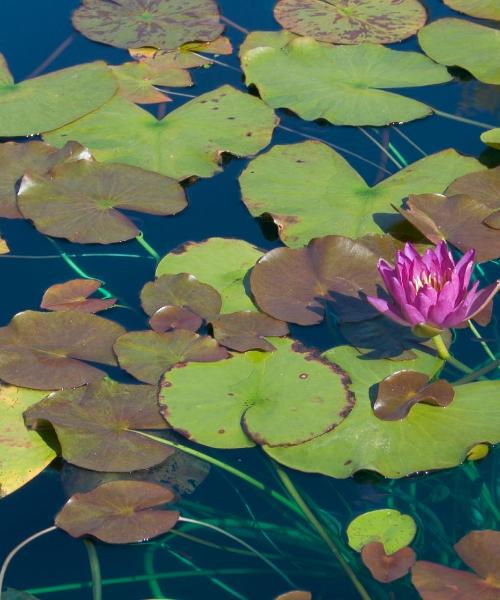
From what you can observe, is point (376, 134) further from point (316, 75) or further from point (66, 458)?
point (66, 458)

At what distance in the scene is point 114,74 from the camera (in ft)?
11.3

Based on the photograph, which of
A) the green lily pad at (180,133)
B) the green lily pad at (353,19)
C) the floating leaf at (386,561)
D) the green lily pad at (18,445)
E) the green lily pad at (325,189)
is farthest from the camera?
the green lily pad at (353,19)

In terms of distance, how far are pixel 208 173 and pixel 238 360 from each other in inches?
33.8

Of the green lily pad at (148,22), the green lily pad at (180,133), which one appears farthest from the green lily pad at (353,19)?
the green lily pad at (180,133)

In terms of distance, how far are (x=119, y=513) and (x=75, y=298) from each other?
735 millimetres

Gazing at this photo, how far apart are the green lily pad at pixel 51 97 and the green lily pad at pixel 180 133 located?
38 mm

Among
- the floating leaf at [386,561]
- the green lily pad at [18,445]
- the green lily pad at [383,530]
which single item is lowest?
the green lily pad at [383,530]

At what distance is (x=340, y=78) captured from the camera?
3406mm

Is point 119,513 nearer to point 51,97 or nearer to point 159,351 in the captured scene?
point 159,351

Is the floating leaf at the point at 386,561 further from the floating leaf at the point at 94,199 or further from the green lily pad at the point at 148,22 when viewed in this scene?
the green lily pad at the point at 148,22

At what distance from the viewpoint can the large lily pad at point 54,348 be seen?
7.73 feet

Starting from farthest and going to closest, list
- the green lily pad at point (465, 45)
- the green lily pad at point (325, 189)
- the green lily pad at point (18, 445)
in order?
the green lily pad at point (465, 45), the green lily pad at point (325, 189), the green lily pad at point (18, 445)

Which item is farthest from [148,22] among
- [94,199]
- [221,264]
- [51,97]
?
[221,264]

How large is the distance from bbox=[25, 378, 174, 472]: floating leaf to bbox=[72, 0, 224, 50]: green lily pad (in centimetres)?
179
